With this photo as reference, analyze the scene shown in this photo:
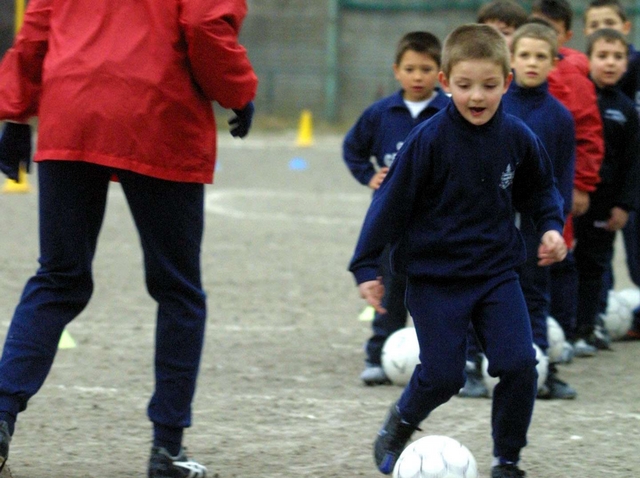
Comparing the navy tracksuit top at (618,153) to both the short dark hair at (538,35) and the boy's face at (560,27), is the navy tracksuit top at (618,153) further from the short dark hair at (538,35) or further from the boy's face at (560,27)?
the short dark hair at (538,35)

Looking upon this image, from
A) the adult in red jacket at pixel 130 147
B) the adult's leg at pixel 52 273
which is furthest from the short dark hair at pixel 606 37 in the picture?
the adult's leg at pixel 52 273

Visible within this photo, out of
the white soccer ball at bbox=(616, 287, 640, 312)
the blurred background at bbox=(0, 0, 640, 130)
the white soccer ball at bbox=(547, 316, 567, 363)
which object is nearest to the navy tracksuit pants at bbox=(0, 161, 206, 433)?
the white soccer ball at bbox=(547, 316, 567, 363)

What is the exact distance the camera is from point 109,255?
10.2 meters

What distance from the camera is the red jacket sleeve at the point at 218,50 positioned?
157 inches

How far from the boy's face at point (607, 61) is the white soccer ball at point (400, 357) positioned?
6.23 ft

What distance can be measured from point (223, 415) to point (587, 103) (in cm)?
256

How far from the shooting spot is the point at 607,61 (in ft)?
22.2

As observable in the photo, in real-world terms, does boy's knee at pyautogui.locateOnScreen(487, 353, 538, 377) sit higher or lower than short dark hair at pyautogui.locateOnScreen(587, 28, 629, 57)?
lower

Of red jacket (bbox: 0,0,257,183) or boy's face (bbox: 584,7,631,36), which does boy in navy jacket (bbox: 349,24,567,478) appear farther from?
boy's face (bbox: 584,7,631,36)

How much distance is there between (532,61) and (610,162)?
1.29 metres

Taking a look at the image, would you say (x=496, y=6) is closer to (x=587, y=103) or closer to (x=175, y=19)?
(x=587, y=103)

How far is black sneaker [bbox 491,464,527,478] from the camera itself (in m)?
4.26

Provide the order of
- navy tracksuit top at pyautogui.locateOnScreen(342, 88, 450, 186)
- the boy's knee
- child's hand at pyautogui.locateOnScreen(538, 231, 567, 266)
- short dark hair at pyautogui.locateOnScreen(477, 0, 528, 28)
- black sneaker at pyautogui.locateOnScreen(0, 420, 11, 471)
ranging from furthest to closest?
short dark hair at pyautogui.locateOnScreen(477, 0, 528, 28) → navy tracksuit top at pyautogui.locateOnScreen(342, 88, 450, 186) → child's hand at pyautogui.locateOnScreen(538, 231, 567, 266) → the boy's knee → black sneaker at pyautogui.locateOnScreen(0, 420, 11, 471)

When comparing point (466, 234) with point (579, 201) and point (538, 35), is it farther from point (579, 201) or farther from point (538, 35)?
point (579, 201)
